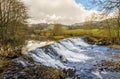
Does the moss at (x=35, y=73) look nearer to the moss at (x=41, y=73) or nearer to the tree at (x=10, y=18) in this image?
the moss at (x=41, y=73)

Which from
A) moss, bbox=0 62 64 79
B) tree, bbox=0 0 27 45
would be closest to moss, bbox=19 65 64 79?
moss, bbox=0 62 64 79

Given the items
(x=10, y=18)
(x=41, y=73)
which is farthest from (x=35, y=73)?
(x=10, y=18)

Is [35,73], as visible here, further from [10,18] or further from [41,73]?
[10,18]

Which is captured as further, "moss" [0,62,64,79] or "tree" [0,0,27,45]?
"tree" [0,0,27,45]

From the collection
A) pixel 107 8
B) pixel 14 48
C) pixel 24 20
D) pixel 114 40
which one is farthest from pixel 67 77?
pixel 114 40

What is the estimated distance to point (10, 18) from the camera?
2397 cm

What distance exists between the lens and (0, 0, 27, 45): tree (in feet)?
74.7

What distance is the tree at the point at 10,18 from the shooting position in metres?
22.8

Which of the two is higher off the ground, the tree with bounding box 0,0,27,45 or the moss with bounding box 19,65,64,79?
the tree with bounding box 0,0,27,45

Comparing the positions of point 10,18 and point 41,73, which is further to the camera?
point 10,18

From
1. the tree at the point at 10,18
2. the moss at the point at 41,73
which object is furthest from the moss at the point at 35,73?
the tree at the point at 10,18

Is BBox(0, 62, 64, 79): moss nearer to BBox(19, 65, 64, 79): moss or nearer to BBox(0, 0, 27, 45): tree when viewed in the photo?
BBox(19, 65, 64, 79): moss

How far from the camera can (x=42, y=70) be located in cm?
1316

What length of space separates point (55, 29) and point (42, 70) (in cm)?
5857
